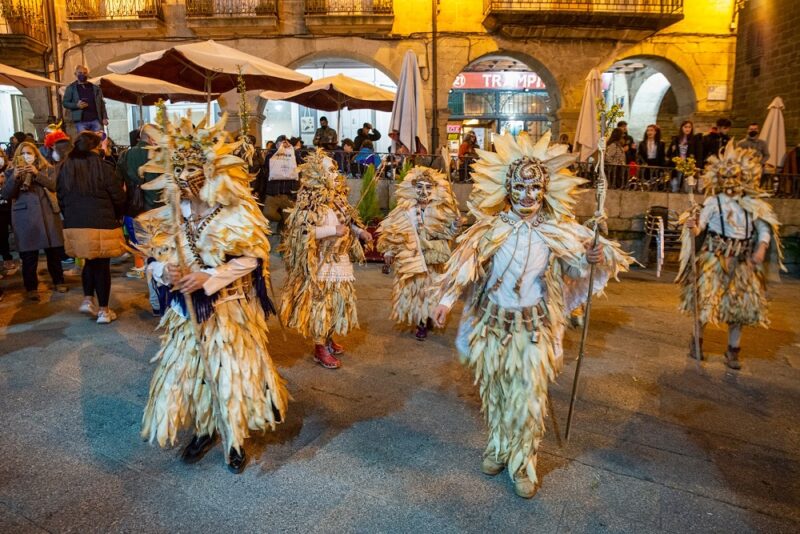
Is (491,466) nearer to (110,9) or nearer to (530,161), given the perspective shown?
(530,161)

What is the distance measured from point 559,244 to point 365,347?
310 centimetres

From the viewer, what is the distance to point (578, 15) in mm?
15602

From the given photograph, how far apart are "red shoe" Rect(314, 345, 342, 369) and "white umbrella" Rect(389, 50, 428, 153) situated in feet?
19.1

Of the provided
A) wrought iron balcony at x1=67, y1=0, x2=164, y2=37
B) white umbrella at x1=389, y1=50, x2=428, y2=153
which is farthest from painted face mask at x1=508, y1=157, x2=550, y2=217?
wrought iron balcony at x1=67, y1=0, x2=164, y2=37

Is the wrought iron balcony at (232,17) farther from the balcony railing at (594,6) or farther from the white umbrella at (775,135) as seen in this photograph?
the white umbrella at (775,135)

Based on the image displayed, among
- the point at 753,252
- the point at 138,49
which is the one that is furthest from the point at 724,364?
the point at 138,49

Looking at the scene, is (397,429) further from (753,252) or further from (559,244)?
(753,252)

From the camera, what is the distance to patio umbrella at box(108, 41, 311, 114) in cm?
790

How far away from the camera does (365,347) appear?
6070 mm

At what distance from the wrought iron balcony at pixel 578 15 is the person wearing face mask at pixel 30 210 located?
12.2 metres

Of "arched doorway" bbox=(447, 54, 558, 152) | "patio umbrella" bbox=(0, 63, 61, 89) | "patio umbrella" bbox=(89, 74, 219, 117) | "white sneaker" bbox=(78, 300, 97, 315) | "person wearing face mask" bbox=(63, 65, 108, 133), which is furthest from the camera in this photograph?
"arched doorway" bbox=(447, 54, 558, 152)

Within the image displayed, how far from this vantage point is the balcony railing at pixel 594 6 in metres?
15.6

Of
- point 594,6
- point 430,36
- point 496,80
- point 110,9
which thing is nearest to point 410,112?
point 430,36

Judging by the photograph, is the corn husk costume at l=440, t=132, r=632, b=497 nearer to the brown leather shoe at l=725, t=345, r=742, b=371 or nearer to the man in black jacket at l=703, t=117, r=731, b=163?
the brown leather shoe at l=725, t=345, r=742, b=371
